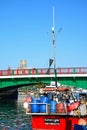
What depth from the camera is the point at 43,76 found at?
67.1 metres

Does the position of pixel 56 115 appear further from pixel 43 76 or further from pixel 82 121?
pixel 43 76

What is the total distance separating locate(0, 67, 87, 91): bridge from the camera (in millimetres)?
64500

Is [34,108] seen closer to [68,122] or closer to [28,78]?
[68,122]

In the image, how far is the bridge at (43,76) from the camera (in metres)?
64.5

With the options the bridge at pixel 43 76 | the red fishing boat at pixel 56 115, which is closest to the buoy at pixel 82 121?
the red fishing boat at pixel 56 115

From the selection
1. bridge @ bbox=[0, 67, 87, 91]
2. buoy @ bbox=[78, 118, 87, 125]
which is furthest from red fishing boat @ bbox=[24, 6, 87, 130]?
bridge @ bbox=[0, 67, 87, 91]

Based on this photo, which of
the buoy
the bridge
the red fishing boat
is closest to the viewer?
the buoy

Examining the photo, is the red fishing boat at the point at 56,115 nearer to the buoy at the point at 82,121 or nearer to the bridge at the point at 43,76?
the buoy at the point at 82,121

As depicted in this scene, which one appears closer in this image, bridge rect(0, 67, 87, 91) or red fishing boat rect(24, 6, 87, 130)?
red fishing boat rect(24, 6, 87, 130)

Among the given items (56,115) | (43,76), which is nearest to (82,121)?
(56,115)

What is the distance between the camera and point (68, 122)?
104 ft

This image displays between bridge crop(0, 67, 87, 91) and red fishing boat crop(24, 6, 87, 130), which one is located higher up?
bridge crop(0, 67, 87, 91)

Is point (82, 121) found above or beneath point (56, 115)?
beneath

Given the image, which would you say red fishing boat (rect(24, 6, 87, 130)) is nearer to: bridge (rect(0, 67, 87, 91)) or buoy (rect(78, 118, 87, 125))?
buoy (rect(78, 118, 87, 125))
